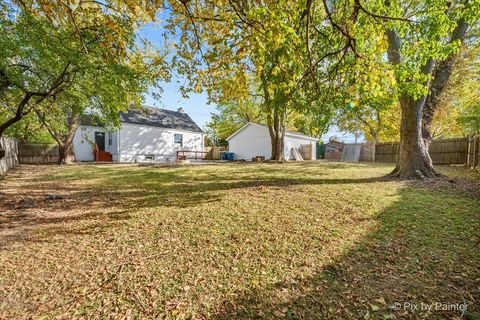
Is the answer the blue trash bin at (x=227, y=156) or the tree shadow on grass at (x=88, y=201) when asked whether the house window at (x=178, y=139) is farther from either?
the tree shadow on grass at (x=88, y=201)

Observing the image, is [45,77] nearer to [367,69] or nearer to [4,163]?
[4,163]

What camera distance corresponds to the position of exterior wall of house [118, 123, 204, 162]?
752 inches

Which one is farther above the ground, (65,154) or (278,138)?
(278,138)

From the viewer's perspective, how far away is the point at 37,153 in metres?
15.7

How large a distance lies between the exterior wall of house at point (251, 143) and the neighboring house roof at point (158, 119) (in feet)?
15.1

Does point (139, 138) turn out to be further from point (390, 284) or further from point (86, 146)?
point (390, 284)

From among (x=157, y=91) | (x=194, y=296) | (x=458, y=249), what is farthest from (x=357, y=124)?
(x=194, y=296)

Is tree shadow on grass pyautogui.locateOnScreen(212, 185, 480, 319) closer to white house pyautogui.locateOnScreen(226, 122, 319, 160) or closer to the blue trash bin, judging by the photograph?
white house pyautogui.locateOnScreen(226, 122, 319, 160)

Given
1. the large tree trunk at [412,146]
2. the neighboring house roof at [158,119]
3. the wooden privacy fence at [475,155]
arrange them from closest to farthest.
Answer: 1. the large tree trunk at [412,146]
2. the wooden privacy fence at [475,155]
3. the neighboring house roof at [158,119]

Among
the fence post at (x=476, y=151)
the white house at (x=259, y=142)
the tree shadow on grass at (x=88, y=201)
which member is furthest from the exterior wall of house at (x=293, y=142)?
the tree shadow on grass at (x=88, y=201)

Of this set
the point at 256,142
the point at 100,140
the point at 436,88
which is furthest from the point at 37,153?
the point at 436,88

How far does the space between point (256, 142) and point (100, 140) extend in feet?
49.4

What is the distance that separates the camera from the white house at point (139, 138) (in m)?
19.1

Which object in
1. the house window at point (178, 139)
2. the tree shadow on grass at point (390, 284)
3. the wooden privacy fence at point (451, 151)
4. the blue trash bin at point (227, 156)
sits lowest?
the tree shadow on grass at point (390, 284)
